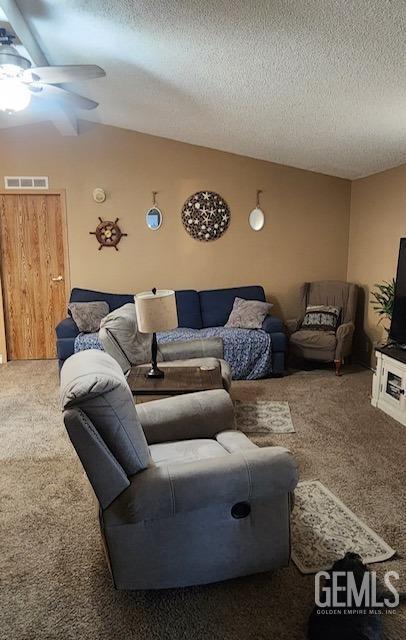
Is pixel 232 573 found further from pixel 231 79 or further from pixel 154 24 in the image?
pixel 231 79

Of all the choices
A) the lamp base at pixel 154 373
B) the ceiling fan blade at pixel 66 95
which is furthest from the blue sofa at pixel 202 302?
the ceiling fan blade at pixel 66 95

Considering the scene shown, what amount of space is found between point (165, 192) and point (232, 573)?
14.5 ft

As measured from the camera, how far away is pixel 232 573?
5.76 ft

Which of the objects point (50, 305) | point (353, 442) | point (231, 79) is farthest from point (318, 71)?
point (50, 305)

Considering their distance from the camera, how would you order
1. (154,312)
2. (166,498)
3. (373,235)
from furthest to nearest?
(373,235), (154,312), (166,498)

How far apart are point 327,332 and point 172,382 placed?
2.44m

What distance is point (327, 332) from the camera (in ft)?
15.9

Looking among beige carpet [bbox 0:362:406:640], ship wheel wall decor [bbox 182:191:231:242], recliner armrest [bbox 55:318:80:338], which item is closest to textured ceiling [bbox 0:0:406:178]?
ship wheel wall decor [bbox 182:191:231:242]

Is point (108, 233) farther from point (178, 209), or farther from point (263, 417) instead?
point (263, 417)

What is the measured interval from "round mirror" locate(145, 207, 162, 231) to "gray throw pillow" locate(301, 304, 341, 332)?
208cm

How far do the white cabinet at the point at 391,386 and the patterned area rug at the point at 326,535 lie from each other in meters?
1.33

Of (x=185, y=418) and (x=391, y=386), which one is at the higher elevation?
(x=185, y=418)

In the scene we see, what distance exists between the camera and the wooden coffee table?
283cm

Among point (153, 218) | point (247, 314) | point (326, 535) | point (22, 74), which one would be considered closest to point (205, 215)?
point (153, 218)
